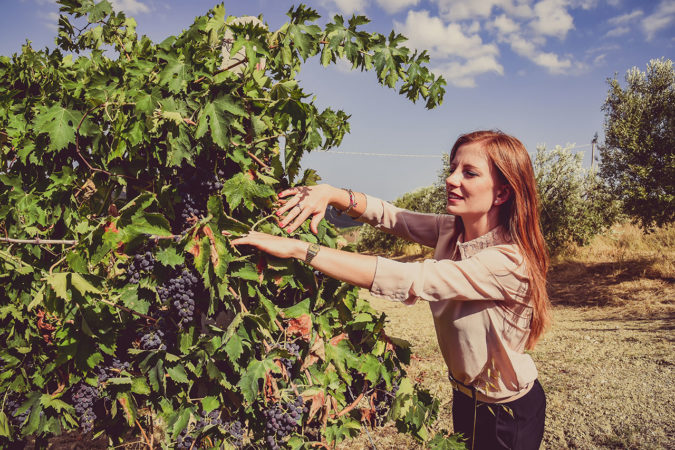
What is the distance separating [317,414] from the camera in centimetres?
200

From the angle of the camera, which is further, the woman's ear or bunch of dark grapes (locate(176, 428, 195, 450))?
the woman's ear

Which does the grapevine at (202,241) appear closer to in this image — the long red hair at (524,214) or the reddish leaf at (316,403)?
the reddish leaf at (316,403)

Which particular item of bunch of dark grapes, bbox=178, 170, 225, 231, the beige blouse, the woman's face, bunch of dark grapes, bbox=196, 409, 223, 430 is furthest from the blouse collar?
bunch of dark grapes, bbox=196, 409, 223, 430

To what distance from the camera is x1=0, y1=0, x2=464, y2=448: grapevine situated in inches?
64.3

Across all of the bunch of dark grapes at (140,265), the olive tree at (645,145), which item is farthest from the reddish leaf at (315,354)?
the olive tree at (645,145)

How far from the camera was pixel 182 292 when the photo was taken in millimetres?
1649

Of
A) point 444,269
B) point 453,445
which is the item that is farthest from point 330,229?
point 453,445

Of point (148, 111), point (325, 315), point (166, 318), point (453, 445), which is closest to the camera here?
point (148, 111)

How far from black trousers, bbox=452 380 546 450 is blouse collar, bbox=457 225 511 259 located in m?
0.83

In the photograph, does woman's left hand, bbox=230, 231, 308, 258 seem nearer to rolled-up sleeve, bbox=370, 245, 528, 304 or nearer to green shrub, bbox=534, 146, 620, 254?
rolled-up sleeve, bbox=370, 245, 528, 304

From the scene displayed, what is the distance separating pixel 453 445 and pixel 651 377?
505 cm

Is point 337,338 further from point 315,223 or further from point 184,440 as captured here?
point 184,440

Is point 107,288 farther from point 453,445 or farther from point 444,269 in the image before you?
point 453,445

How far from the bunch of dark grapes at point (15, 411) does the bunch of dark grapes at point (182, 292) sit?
4.92 feet
